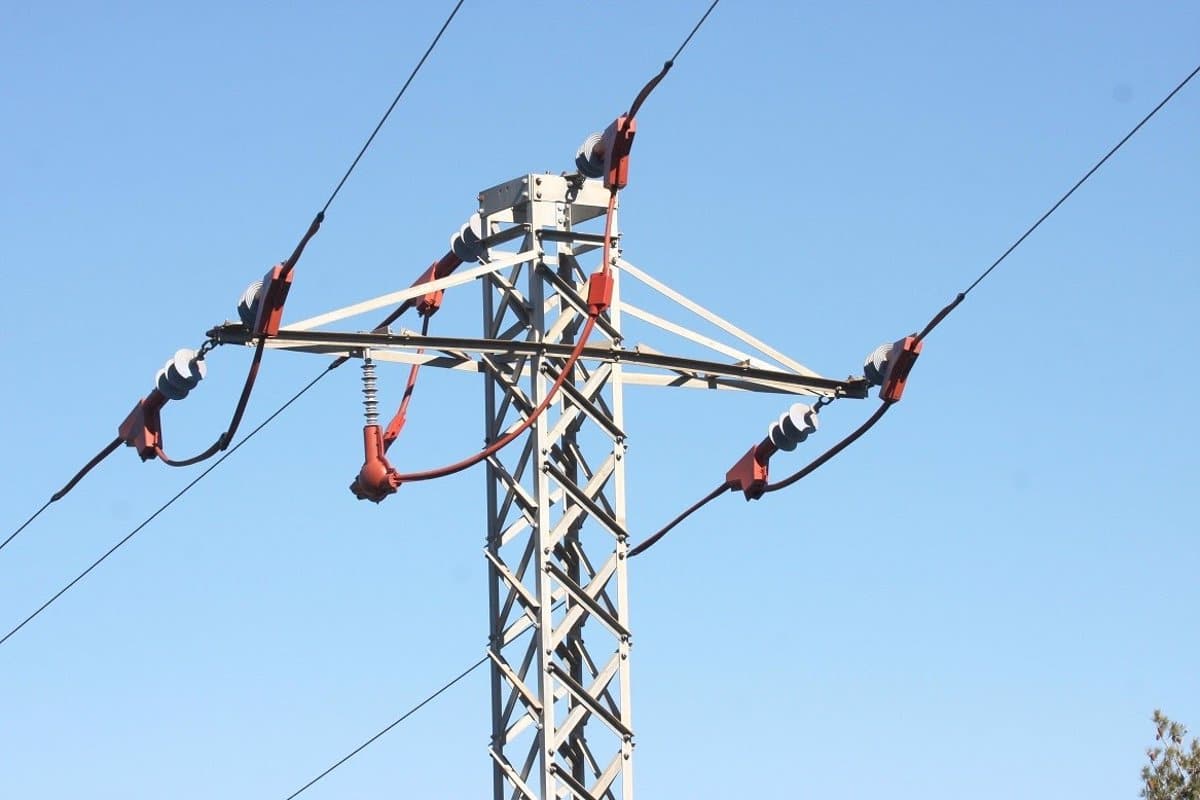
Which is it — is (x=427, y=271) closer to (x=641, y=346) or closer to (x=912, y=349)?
(x=641, y=346)

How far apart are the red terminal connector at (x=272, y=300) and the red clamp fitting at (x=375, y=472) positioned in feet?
3.47

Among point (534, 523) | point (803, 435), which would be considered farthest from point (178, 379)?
point (803, 435)

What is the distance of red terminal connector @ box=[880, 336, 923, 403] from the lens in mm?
19391

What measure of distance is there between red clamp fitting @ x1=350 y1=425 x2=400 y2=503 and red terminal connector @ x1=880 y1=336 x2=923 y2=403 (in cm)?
405

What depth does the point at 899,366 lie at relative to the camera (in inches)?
765

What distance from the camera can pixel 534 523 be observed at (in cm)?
1766

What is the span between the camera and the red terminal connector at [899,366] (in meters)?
19.4

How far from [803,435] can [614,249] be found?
2.12 meters

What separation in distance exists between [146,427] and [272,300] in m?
2.29

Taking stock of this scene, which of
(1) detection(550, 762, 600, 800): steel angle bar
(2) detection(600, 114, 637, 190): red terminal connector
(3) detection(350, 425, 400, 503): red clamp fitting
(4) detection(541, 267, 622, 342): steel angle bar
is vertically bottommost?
(1) detection(550, 762, 600, 800): steel angle bar

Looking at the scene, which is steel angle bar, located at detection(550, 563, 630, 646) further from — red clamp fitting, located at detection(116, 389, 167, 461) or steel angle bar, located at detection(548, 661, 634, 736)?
red clamp fitting, located at detection(116, 389, 167, 461)

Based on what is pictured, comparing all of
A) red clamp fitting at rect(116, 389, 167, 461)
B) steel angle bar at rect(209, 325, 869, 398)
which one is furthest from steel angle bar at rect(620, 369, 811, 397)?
red clamp fitting at rect(116, 389, 167, 461)

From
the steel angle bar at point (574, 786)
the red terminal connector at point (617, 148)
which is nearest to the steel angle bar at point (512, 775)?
the steel angle bar at point (574, 786)

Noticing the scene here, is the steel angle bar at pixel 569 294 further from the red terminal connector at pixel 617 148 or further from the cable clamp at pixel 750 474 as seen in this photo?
the cable clamp at pixel 750 474
